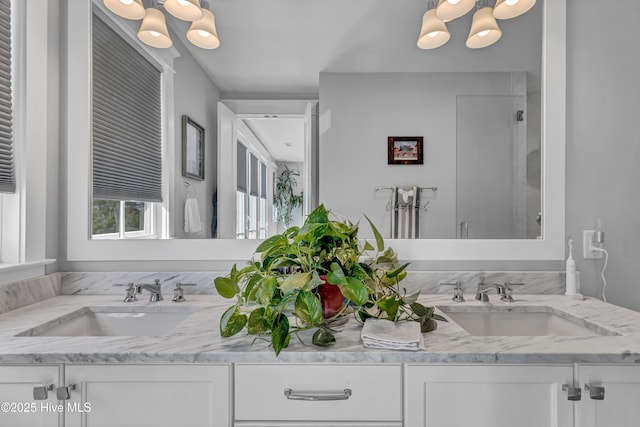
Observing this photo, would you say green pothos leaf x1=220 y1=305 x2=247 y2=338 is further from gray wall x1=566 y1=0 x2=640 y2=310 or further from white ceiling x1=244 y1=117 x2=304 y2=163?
gray wall x1=566 y1=0 x2=640 y2=310

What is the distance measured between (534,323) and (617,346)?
443 millimetres

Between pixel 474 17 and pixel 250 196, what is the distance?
1.26 meters

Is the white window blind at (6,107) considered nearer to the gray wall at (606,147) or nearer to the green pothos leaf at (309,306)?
the green pothos leaf at (309,306)

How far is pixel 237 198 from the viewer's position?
66.1 inches

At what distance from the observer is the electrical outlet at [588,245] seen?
1.67 meters

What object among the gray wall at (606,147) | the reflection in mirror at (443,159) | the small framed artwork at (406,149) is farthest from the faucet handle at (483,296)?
the small framed artwork at (406,149)

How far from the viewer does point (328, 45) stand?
5.58ft

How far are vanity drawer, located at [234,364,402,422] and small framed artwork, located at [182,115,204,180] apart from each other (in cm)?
97

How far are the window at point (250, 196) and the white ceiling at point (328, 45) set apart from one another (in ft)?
0.99

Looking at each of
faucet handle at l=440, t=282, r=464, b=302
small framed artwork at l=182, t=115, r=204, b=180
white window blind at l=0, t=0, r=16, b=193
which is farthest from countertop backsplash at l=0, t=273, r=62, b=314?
faucet handle at l=440, t=282, r=464, b=302

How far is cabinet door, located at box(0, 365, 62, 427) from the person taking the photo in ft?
3.36

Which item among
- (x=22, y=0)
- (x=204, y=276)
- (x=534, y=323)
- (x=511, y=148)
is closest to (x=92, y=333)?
(x=204, y=276)

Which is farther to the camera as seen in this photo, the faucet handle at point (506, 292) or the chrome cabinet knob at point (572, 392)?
the faucet handle at point (506, 292)

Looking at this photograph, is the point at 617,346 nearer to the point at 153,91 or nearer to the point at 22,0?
the point at 153,91
